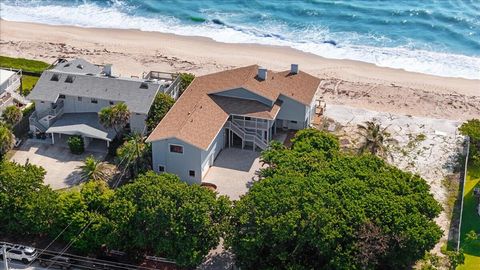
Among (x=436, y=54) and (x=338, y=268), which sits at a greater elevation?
(x=436, y=54)

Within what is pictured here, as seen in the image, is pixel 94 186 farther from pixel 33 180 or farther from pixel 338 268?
pixel 338 268

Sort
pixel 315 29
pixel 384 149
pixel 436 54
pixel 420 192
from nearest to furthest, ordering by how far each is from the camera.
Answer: pixel 420 192 < pixel 384 149 < pixel 436 54 < pixel 315 29

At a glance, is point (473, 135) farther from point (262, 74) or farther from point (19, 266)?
point (19, 266)

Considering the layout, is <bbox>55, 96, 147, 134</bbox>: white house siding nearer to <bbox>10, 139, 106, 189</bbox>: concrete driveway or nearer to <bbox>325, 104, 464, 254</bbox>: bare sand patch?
<bbox>10, 139, 106, 189</bbox>: concrete driveway

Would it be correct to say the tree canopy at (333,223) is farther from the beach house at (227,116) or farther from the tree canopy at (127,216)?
the beach house at (227,116)

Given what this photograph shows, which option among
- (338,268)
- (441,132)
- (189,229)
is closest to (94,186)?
(189,229)

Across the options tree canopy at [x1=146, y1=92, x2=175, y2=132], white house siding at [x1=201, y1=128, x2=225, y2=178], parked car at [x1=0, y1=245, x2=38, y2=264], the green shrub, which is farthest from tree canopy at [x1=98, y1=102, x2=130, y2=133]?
parked car at [x1=0, y1=245, x2=38, y2=264]

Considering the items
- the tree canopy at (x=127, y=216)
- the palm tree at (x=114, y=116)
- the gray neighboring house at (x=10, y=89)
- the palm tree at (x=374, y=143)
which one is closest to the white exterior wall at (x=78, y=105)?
the palm tree at (x=114, y=116)
